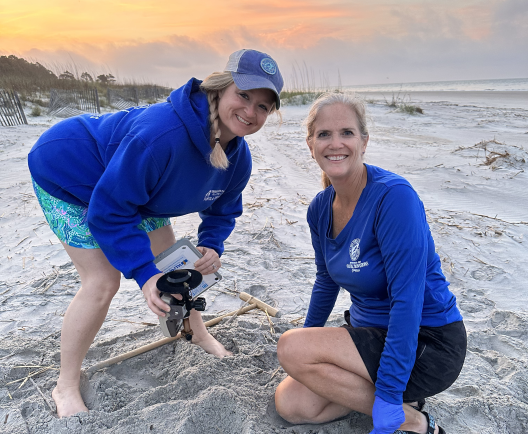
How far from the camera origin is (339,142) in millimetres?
1883

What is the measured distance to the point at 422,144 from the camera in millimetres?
9250

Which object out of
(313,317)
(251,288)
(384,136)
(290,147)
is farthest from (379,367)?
(384,136)

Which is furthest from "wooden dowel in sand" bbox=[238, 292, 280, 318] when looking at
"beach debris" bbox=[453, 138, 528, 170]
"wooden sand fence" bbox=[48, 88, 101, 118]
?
"wooden sand fence" bbox=[48, 88, 101, 118]

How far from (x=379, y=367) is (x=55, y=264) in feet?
10.4

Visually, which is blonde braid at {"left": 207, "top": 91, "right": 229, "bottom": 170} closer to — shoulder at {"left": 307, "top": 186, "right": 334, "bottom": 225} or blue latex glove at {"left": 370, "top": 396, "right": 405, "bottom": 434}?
shoulder at {"left": 307, "top": 186, "right": 334, "bottom": 225}

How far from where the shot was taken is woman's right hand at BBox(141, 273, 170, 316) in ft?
5.96

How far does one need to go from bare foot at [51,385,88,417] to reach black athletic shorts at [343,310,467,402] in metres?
1.46

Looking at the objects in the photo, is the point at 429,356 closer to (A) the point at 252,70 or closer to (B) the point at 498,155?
(A) the point at 252,70

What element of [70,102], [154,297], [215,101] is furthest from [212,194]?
[70,102]

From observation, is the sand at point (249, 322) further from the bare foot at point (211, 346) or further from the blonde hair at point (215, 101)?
the blonde hair at point (215, 101)

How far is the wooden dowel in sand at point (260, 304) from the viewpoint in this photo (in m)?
2.97

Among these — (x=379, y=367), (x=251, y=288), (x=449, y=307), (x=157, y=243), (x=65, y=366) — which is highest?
(x=157, y=243)

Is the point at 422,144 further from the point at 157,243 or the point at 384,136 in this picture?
the point at 157,243

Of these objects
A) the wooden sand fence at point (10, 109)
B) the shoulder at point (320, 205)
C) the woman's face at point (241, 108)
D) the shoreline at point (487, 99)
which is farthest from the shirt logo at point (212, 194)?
the shoreline at point (487, 99)
